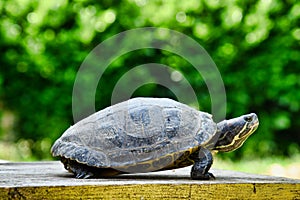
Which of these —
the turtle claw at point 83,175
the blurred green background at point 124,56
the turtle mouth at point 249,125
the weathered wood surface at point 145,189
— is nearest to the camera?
the weathered wood surface at point 145,189

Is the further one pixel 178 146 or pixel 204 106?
pixel 204 106

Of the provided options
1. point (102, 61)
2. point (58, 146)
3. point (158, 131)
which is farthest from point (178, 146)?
point (102, 61)

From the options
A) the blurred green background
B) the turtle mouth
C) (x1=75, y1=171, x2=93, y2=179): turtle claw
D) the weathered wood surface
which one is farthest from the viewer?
the blurred green background

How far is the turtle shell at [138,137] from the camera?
6.68 ft

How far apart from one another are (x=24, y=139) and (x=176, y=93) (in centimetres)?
192

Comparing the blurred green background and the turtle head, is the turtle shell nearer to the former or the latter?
the turtle head

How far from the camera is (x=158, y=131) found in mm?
2080

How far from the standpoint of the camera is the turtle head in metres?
2.22

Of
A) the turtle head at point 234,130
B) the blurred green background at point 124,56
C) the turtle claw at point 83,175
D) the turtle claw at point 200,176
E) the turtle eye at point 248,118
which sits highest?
the blurred green background at point 124,56

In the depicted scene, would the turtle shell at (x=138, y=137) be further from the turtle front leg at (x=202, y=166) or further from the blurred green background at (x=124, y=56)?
the blurred green background at (x=124, y=56)

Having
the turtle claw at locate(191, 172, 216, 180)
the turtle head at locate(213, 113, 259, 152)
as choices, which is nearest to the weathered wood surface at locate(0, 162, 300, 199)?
the turtle claw at locate(191, 172, 216, 180)

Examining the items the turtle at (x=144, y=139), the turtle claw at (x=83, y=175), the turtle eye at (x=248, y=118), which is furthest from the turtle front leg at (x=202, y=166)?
the turtle claw at (x=83, y=175)

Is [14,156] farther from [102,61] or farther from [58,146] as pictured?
[58,146]

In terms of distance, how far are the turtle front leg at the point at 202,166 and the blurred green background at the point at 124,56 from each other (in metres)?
3.47
